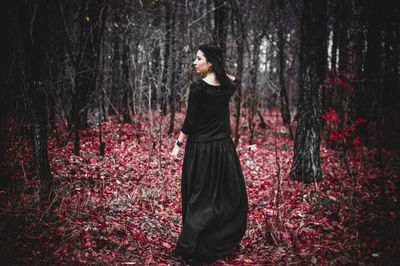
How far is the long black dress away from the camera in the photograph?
305cm

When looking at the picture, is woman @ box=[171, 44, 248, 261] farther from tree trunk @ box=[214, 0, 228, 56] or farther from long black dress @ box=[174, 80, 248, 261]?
tree trunk @ box=[214, 0, 228, 56]

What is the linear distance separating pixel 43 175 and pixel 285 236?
12.6 ft

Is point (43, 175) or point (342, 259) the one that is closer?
Result: point (342, 259)

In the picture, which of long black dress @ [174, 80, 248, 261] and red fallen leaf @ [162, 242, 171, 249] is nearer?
long black dress @ [174, 80, 248, 261]

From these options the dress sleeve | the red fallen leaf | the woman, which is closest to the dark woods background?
the woman

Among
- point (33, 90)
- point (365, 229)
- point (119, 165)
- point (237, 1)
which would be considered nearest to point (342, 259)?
point (365, 229)

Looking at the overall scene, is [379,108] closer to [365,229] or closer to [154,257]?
[365,229]

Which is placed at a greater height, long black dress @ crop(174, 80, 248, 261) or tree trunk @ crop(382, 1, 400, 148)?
tree trunk @ crop(382, 1, 400, 148)

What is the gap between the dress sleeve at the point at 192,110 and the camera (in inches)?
120

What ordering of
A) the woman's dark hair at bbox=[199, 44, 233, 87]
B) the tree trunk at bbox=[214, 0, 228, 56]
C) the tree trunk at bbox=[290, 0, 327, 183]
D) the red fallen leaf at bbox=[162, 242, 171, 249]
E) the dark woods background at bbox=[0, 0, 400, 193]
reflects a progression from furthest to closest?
1. the tree trunk at bbox=[214, 0, 228, 56]
2. the tree trunk at bbox=[290, 0, 327, 183]
3. the dark woods background at bbox=[0, 0, 400, 193]
4. the red fallen leaf at bbox=[162, 242, 171, 249]
5. the woman's dark hair at bbox=[199, 44, 233, 87]

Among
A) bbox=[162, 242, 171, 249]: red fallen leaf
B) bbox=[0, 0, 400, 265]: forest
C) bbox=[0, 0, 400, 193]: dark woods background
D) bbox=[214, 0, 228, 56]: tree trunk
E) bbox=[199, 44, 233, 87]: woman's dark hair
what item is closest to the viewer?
bbox=[199, 44, 233, 87]: woman's dark hair

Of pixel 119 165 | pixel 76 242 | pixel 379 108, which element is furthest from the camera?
pixel 379 108

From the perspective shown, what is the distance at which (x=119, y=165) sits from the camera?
23.5ft

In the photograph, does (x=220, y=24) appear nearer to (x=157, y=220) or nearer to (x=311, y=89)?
(x=311, y=89)
